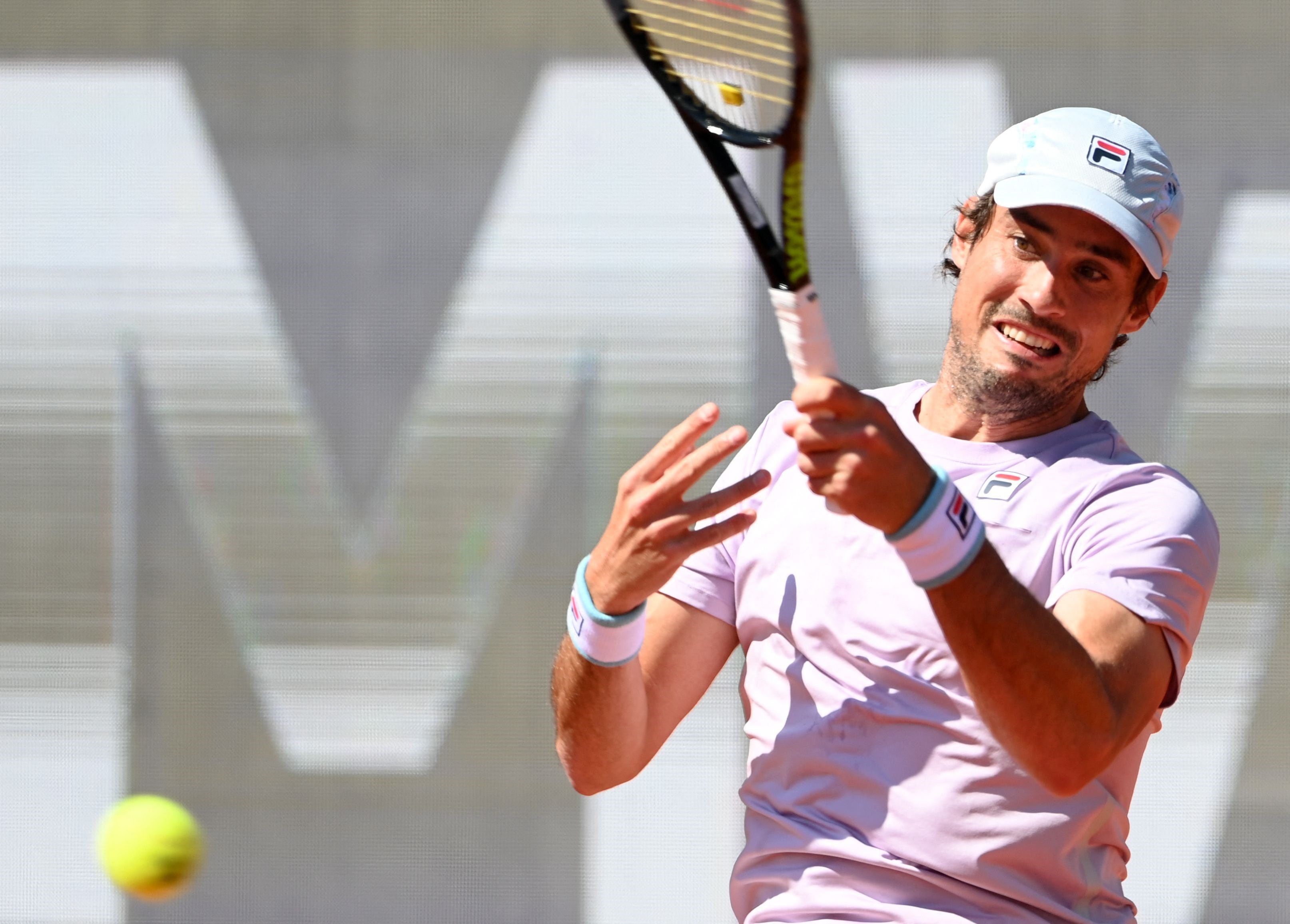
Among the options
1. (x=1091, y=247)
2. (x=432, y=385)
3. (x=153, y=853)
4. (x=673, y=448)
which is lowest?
(x=153, y=853)

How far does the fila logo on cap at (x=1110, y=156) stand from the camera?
1629 mm

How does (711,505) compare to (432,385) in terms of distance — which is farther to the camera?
(432,385)

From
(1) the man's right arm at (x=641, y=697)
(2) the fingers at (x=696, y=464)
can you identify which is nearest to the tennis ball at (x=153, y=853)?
(1) the man's right arm at (x=641, y=697)

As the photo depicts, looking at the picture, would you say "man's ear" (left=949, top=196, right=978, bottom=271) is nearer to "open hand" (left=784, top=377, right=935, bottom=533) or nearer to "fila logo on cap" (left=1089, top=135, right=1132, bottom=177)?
"fila logo on cap" (left=1089, top=135, right=1132, bottom=177)

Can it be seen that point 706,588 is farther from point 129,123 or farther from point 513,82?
point 129,123

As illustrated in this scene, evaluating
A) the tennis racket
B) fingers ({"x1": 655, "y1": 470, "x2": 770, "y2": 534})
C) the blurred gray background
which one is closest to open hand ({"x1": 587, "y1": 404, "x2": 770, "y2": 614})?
fingers ({"x1": 655, "y1": 470, "x2": 770, "y2": 534})

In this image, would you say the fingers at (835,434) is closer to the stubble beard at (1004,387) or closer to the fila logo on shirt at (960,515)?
the fila logo on shirt at (960,515)

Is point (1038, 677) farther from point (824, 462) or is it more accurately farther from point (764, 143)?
point (764, 143)

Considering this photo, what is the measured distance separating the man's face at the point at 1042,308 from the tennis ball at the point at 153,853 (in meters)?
1.47

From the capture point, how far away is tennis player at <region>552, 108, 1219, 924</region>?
1.36m

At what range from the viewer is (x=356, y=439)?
3076 mm

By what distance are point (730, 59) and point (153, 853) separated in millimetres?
1560

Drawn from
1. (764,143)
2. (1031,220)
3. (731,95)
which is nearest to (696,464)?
(764,143)

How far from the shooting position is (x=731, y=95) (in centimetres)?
160
